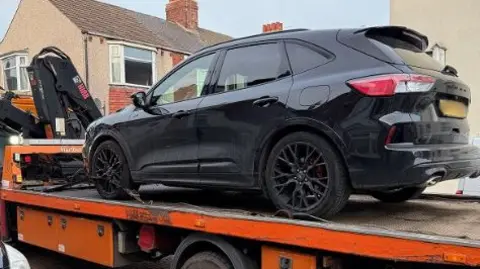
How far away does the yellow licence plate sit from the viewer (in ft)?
12.3

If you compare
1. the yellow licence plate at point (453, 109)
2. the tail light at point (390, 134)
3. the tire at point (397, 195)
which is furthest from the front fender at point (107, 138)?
the yellow licence plate at point (453, 109)

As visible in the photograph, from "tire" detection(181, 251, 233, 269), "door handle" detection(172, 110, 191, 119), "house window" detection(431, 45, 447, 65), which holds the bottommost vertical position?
"tire" detection(181, 251, 233, 269)

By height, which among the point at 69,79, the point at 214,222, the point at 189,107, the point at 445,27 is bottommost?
the point at 214,222

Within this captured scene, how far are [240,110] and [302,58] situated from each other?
642mm

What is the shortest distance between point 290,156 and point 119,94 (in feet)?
51.1

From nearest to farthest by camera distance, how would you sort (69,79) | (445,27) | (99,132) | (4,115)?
(99,132)
(4,115)
(69,79)
(445,27)

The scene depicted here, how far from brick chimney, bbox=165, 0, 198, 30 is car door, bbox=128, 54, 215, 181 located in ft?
65.6

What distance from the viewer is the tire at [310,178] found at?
363cm

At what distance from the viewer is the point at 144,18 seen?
2250 centimetres

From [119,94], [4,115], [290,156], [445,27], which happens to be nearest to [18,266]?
[290,156]

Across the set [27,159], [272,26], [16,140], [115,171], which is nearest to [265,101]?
[115,171]

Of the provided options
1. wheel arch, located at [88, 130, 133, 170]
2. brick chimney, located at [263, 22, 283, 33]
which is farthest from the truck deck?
brick chimney, located at [263, 22, 283, 33]

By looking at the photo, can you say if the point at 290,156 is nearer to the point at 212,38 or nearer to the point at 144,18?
the point at 144,18

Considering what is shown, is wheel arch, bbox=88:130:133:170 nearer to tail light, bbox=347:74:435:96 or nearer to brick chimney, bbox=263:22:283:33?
tail light, bbox=347:74:435:96
